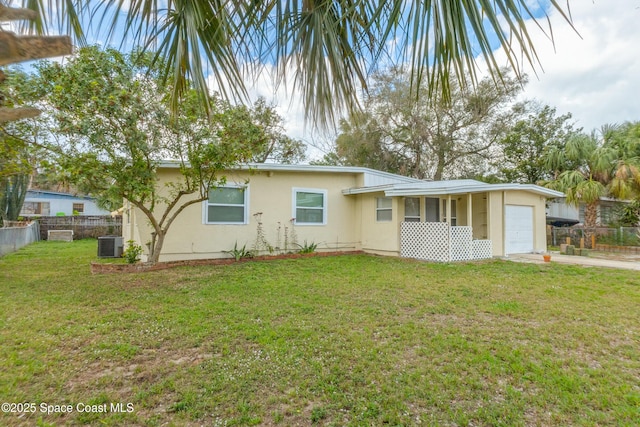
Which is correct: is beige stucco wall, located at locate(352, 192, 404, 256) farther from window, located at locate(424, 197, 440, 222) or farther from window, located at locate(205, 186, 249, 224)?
window, located at locate(205, 186, 249, 224)

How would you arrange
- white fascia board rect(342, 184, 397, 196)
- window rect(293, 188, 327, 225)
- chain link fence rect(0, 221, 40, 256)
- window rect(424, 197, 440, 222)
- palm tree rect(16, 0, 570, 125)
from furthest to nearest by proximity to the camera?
window rect(424, 197, 440, 222) → window rect(293, 188, 327, 225) → chain link fence rect(0, 221, 40, 256) → white fascia board rect(342, 184, 397, 196) → palm tree rect(16, 0, 570, 125)

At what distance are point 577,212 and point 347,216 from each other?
15.9 metres

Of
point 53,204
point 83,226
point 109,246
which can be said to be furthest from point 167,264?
point 53,204

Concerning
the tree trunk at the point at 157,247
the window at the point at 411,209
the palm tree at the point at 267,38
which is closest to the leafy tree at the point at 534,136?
the window at the point at 411,209

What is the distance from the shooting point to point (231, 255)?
9531 mm

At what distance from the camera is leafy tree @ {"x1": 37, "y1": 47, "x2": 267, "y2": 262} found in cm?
625

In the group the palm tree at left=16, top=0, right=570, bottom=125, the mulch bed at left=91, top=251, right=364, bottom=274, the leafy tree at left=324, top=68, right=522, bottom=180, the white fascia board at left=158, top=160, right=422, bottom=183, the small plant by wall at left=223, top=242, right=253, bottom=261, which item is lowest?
the mulch bed at left=91, top=251, right=364, bottom=274

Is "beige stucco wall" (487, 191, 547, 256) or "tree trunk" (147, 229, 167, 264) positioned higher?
"beige stucco wall" (487, 191, 547, 256)

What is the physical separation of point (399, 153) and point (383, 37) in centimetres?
1917

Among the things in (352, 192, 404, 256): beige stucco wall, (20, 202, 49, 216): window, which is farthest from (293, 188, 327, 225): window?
(20, 202, 49, 216): window

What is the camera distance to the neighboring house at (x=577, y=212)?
53.7ft

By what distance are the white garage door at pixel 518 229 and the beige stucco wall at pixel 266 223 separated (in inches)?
199

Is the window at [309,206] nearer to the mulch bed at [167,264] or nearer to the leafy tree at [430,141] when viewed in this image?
the mulch bed at [167,264]

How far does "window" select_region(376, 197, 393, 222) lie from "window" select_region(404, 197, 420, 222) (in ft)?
1.73
